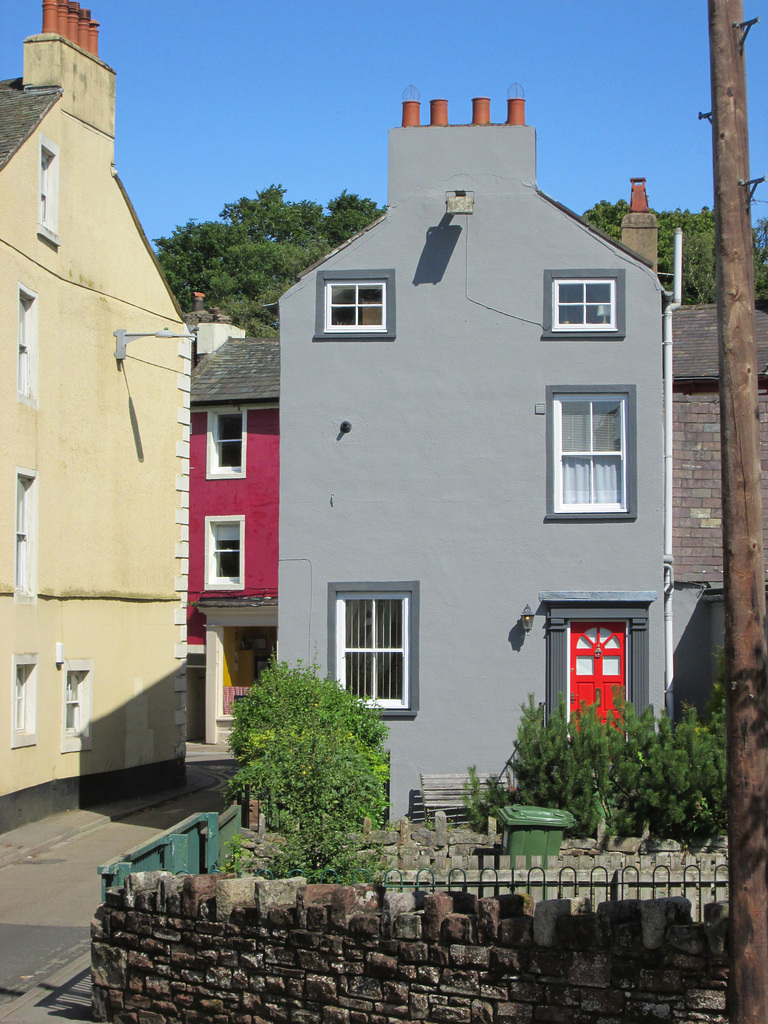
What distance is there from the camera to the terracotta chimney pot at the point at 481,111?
56.1 feet

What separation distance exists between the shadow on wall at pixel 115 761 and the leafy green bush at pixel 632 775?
28.5 ft

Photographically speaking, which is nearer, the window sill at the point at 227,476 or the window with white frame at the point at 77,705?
the window with white frame at the point at 77,705

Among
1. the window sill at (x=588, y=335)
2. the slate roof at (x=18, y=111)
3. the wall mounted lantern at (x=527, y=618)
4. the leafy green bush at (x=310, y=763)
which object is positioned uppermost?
the slate roof at (x=18, y=111)

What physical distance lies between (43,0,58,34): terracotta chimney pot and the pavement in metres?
14.8

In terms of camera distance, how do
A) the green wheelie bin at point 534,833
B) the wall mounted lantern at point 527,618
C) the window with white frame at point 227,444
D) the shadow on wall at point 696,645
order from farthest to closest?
the window with white frame at point 227,444 < the shadow on wall at point 696,645 < the wall mounted lantern at point 527,618 < the green wheelie bin at point 534,833

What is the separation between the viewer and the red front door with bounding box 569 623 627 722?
16188mm

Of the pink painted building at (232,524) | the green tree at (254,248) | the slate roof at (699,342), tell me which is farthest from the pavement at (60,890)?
the green tree at (254,248)

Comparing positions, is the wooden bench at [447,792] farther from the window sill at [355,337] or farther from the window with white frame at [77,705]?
the window with white frame at [77,705]

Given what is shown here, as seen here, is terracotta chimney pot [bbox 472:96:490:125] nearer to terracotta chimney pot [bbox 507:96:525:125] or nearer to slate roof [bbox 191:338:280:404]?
terracotta chimney pot [bbox 507:96:525:125]

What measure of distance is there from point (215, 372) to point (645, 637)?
19912 millimetres

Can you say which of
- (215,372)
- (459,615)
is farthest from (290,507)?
(215,372)

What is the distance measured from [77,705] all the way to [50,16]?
13.2m

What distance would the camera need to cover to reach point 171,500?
24562 mm

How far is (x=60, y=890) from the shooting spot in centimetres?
1438
